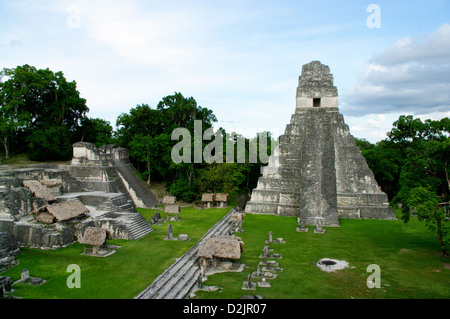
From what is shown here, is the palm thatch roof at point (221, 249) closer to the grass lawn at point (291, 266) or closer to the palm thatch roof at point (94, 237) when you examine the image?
the grass lawn at point (291, 266)

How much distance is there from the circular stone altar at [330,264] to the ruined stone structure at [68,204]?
10.9m

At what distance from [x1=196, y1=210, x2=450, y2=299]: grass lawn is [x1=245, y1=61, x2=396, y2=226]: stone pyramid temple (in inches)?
70.7

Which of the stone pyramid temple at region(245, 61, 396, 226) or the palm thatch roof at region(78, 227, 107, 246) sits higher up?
the stone pyramid temple at region(245, 61, 396, 226)

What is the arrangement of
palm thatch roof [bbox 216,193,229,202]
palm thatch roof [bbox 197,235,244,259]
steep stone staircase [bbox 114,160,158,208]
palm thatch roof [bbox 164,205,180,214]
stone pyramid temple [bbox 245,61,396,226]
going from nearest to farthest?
palm thatch roof [bbox 197,235,244,259] < palm thatch roof [bbox 164,205,180,214] < stone pyramid temple [bbox 245,61,396,226] < steep stone staircase [bbox 114,160,158,208] < palm thatch roof [bbox 216,193,229,202]

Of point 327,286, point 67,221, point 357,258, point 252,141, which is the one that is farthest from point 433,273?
point 252,141

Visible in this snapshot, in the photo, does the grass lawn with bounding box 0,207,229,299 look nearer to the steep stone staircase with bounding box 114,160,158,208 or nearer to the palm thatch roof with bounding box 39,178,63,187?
the palm thatch roof with bounding box 39,178,63,187

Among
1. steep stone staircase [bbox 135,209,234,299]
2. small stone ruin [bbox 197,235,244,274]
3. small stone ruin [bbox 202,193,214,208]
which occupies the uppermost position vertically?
small stone ruin [bbox 202,193,214,208]

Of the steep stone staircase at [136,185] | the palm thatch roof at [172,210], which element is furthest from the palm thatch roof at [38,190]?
the steep stone staircase at [136,185]

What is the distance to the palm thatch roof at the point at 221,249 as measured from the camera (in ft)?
52.0

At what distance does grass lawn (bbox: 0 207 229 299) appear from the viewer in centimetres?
1271

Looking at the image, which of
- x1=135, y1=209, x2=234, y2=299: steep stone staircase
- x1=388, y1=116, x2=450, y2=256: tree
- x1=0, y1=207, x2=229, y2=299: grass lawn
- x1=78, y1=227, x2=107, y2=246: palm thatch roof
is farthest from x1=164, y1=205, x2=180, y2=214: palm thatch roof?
x1=388, y1=116, x2=450, y2=256: tree

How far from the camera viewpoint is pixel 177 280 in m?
14.2
